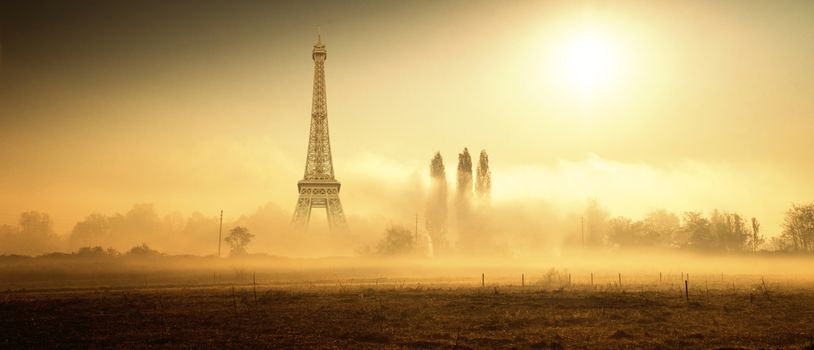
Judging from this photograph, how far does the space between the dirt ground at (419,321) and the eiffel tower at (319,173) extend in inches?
2608

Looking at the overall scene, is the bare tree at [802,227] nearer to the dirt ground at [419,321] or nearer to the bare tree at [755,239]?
the bare tree at [755,239]

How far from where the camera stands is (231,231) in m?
A: 108

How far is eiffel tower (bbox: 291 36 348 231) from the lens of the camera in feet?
350

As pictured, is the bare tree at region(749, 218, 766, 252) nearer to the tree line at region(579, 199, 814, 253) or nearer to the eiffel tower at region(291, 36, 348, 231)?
→ the tree line at region(579, 199, 814, 253)

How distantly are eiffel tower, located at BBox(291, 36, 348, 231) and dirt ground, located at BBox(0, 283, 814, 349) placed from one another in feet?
217

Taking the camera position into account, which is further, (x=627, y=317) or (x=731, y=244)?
(x=731, y=244)

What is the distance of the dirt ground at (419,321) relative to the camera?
22.8 metres

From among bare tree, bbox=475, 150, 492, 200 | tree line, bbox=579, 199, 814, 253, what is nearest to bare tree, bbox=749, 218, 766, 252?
tree line, bbox=579, 199, 814, 253

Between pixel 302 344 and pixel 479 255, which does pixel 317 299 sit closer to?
pixel 302 344

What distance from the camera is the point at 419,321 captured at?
28469 mm

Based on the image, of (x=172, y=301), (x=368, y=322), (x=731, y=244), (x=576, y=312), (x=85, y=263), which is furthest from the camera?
(x=731, y=244)

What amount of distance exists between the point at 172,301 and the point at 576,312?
27603 mm

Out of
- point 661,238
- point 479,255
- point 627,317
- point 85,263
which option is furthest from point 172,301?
point 661,238

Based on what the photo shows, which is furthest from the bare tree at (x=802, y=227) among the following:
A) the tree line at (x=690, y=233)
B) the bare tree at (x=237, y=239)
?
the bare tree at (x=237, y=239)
